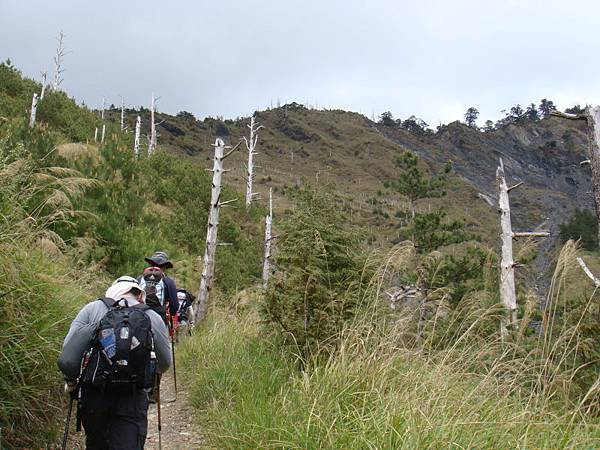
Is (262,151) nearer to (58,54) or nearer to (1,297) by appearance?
(58,54)

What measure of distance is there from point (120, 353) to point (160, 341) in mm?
458

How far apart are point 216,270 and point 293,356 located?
955cm

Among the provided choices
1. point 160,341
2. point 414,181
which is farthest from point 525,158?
point 160,341

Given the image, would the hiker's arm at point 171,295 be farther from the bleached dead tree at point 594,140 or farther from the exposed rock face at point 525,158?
the exposed rock face at point 525,158

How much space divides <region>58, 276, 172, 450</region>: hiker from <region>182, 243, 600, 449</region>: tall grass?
735 mm

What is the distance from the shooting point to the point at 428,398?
301cm

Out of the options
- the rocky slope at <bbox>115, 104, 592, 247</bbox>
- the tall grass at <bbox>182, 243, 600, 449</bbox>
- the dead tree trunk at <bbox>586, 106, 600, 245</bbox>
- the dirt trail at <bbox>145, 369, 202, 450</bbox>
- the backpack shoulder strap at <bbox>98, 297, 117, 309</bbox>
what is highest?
the rocky slope at <bbox>115, 104, 592, 247</bbox>

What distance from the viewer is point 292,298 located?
5.20 meters

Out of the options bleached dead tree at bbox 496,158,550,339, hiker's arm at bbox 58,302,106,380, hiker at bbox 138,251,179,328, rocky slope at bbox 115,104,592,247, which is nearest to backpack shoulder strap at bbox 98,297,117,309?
hiker's arm at bbox 58,302,106,380

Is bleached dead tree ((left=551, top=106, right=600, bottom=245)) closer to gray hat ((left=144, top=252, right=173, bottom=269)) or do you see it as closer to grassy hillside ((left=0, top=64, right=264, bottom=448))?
gray hat ((left=144, top=252, right=173, bottom=269))

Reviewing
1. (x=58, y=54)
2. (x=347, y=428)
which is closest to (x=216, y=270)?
(x=347, y=428)

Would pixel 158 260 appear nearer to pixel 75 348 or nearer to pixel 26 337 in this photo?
pixel 26 337

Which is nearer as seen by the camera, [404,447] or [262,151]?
[404,447]

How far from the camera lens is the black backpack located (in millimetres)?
2824
